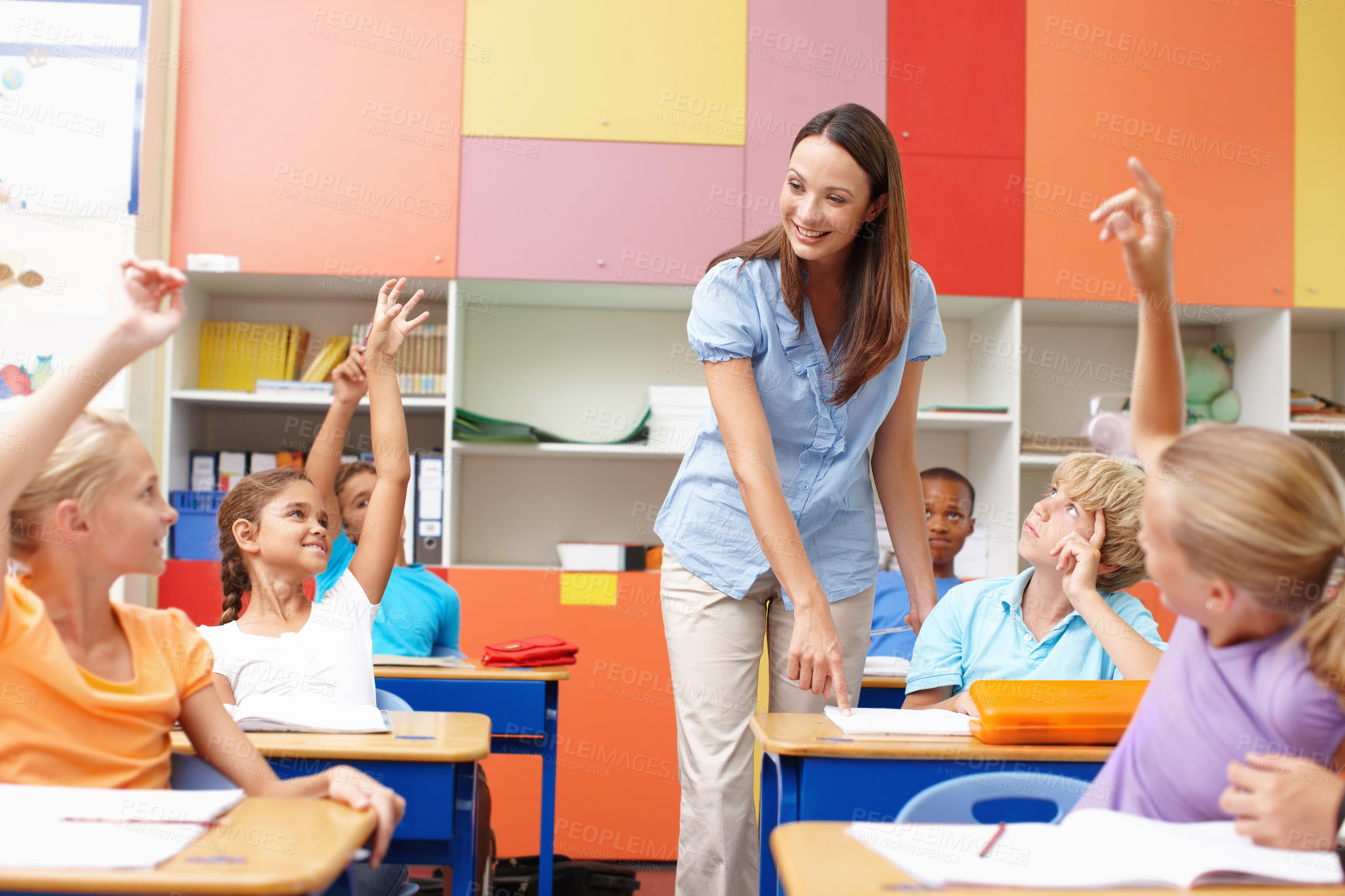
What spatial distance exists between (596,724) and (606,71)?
2.00 meters

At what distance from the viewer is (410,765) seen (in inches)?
58.8

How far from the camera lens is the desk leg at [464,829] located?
5.03 feet

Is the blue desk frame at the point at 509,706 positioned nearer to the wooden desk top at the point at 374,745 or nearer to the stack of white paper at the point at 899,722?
the wooden desk top at the point at 374,745

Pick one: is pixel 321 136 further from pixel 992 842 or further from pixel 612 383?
pixel 992 842

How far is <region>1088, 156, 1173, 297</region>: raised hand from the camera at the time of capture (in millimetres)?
1120

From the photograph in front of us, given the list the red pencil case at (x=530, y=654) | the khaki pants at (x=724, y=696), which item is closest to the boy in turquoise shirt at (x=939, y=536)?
the red pencil case at (x=530, y=654)

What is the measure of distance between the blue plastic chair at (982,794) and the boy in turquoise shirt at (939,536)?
1763mm

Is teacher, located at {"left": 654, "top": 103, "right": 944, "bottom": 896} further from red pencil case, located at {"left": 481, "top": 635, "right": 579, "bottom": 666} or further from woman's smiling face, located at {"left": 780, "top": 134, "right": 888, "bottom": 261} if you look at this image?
red pencil case, located at {"left": 481, "top": 635, "right": 579, "bottom": 666}

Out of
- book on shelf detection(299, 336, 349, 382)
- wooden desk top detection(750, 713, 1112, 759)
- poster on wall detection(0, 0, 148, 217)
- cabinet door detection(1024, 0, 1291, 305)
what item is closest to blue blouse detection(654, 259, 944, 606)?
wooden desk top detection(750, 713, 1112, 759)

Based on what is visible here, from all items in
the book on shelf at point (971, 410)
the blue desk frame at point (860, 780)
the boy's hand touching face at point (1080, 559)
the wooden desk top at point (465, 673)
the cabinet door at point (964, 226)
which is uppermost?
the cabinet door at point (964, 226)

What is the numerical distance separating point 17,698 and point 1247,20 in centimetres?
387

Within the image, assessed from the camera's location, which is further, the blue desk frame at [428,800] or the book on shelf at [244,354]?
the book on shelf at [244,354]

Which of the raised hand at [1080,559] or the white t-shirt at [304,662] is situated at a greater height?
the raised hand at [1080,559]

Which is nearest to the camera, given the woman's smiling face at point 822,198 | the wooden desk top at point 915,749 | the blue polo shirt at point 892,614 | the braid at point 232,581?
A: the wooden desk top at point 915,749
